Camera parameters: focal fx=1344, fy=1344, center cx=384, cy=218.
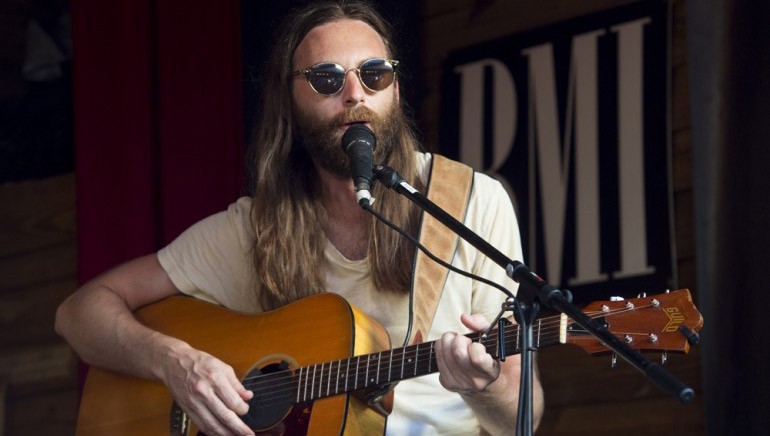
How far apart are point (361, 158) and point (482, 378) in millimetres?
490

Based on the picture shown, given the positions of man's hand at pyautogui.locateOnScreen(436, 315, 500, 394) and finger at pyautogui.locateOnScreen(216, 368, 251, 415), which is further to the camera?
finger at pyautogui.locateOnScreen(216, 368, 251, 415)

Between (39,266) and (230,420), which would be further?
(39,266)

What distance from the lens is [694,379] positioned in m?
3.70

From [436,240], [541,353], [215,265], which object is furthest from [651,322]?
[541,353]

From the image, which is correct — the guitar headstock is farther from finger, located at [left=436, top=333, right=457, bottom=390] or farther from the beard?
the beard

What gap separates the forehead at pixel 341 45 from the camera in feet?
10.7

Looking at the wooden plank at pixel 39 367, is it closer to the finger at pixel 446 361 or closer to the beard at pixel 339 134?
the beard at pixel 339 134

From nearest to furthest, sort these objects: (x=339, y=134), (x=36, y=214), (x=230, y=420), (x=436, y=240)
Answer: (x=230, y=420) → (x=436, y=240) → (x=339, y=134) → (x=36, y=214)

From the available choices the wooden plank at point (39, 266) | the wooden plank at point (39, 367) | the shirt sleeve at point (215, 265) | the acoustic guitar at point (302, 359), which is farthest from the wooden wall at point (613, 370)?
the wooden plank at point (39, 367)

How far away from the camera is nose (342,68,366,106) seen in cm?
316

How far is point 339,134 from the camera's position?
3250 mm

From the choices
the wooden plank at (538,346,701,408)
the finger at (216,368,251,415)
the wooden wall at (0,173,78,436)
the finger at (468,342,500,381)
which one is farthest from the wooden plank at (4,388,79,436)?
the finger at (468,342,500,381)

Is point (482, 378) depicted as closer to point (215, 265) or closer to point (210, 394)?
point (210, 394)

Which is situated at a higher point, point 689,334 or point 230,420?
point 689,334
